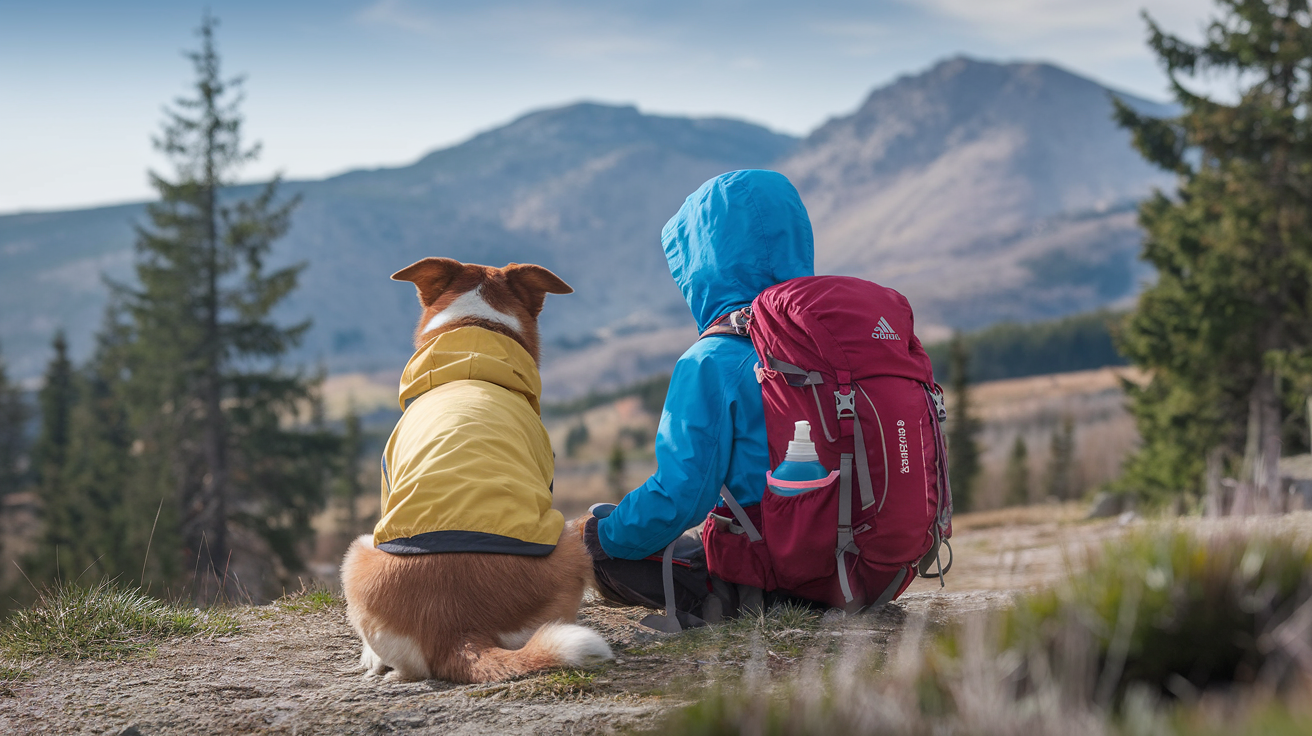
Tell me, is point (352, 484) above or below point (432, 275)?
below

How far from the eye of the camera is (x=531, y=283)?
19.5 feet

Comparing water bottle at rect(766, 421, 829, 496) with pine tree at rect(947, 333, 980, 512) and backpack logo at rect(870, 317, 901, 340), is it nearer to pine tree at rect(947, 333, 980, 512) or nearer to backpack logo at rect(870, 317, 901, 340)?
backpack logo at rect(870, 317, 901, 340)

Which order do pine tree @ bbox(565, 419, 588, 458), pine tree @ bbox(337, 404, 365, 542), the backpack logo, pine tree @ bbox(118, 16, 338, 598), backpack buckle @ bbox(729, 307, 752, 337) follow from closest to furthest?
the backpack logo, backpack buckle @ bbox(729, 307, 752, 337), pine tree @ bbox(118, 16, 338, 598), pine tree @ bbox(337, 404, 365, 542), pine tree @ bbox(565, 419, 588, 458)

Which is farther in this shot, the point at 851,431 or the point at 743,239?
the point at 743,239

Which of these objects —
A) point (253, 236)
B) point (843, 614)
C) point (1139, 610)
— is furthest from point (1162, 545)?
point (253, 236)

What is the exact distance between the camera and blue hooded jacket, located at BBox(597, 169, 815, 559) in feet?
15.5

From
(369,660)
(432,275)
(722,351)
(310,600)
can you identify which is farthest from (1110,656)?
(310,600)

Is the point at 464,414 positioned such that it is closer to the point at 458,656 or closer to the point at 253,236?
the point at 458,656

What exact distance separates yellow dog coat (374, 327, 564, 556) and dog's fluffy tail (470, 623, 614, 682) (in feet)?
1.57

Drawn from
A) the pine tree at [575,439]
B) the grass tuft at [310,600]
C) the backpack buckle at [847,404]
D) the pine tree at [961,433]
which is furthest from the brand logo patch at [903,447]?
the pine tree at [575,439]

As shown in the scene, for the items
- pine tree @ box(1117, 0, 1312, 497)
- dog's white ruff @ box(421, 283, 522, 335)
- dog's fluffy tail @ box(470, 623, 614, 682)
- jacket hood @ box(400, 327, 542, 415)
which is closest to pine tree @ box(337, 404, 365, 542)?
pine tree @ box(1117, 0, 1312, 497)

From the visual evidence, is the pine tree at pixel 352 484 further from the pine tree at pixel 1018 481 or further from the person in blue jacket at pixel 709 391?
the person in blue jacket at pixel 709 391

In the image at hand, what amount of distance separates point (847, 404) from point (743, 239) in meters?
1.35

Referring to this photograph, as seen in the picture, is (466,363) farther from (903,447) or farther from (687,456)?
(903,447)
